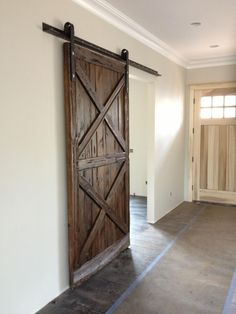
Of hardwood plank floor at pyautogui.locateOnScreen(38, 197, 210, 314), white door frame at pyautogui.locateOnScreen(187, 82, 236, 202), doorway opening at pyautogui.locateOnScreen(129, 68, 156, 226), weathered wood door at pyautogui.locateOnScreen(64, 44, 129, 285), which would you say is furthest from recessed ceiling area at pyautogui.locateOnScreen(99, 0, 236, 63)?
hardwood plank floor at pyautogui.locateOnScreen(38, 197, 210, 314)

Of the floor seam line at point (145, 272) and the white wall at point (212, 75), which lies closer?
the floor seam line at point (145, 272)

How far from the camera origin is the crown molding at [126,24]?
293 centimetres

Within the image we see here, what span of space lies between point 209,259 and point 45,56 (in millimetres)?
2740

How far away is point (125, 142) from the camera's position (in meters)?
3.61

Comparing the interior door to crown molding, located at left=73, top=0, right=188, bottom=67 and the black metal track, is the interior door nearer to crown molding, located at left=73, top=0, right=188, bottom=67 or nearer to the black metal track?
crown molding, located at left=73, top=0, right=188, bottom=67

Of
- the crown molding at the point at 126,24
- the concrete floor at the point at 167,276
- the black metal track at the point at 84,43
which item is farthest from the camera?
the crown molding at the point at 126,24

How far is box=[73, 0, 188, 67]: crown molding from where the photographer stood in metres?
2.93

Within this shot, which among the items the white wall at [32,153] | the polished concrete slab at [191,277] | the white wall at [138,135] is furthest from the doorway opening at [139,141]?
the white wall at [32,153]

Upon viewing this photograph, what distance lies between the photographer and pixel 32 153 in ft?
7.64

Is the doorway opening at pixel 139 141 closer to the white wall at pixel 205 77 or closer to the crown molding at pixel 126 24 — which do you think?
the white wall at pixel 205 77

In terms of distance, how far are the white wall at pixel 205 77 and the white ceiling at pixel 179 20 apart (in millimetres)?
601

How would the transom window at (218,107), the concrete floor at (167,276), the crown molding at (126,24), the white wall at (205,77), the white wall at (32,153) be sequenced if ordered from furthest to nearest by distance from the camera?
the transom window at (218,107)
the white wall at (205,77)
the crown molding at (126,24)
the concrete floor at (167,276)
the white wall at (32,153)

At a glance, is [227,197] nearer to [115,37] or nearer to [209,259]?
[209,259]

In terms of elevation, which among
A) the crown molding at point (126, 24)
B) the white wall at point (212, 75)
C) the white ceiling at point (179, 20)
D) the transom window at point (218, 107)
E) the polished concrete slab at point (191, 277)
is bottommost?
the polished concrete slab at point (191, 277)
